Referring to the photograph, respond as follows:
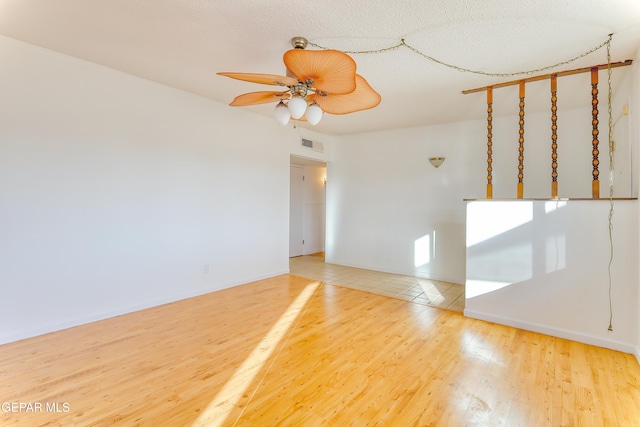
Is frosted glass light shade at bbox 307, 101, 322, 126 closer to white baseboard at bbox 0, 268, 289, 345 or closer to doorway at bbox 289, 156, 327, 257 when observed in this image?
white baseboard at bbox 0, 268, 289, 345

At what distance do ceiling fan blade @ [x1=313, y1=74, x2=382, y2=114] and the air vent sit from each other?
9.57 ft

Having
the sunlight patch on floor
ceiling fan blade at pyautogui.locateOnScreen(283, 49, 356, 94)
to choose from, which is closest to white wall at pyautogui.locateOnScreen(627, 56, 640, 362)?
ceiling fan blade at pyautogui.locateOnScreen(283, 49, 356, 94)

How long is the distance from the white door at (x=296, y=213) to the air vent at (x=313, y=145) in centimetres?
126

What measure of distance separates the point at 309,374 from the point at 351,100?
2.08m

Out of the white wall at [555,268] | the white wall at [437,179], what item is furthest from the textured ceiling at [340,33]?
the white wall at [555,268]

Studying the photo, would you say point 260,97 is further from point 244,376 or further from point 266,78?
point 244,376

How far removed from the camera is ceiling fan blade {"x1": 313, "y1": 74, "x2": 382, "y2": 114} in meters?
2.20

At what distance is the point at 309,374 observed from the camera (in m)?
2.18

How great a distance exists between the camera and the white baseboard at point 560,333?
2.57 metres

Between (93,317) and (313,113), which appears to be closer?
(313,113)

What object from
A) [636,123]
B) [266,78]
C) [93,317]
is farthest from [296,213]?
[636,123]

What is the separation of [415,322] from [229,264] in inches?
102

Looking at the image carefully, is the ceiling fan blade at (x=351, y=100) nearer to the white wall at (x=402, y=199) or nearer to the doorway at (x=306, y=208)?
the white wall at (x=402, y=199)

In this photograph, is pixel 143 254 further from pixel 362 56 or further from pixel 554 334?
pixel 554 334
